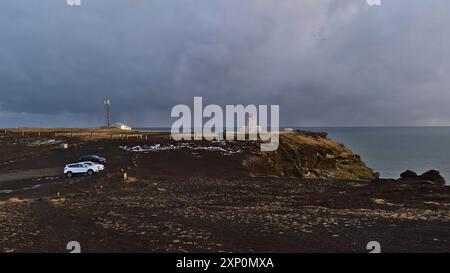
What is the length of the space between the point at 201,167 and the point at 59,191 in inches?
757

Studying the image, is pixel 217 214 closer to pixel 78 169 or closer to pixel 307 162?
pixel 78 169

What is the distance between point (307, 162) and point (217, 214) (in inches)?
1654

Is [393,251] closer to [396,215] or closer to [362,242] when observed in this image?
[362,242]

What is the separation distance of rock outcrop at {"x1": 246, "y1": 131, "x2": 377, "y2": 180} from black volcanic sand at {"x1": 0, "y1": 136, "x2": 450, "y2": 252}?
11002 mm

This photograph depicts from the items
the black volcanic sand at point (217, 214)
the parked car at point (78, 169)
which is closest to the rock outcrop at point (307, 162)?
the black volcanic sand at point (217, 214)

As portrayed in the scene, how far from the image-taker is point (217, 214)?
82.5 feet

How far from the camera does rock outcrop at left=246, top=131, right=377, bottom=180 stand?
57.2m

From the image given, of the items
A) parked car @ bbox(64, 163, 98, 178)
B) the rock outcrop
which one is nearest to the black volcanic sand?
parked car @ bbox(64, 163, 98, 178)

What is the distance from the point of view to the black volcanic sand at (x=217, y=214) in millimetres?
18141

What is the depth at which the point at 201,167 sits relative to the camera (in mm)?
51844

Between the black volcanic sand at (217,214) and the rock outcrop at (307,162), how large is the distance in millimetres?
11002

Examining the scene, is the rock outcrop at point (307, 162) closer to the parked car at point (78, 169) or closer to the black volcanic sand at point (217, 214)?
the black volcanic sand at point (217, 214)

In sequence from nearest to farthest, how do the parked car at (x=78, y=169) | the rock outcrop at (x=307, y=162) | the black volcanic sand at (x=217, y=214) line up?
the black volcanic sand at (x=217, y=214) < the parked car at (x=78, y=169) < the rock outcrop at (x=307, y=162)

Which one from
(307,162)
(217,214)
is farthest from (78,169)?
(307,162)
